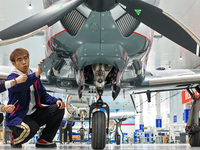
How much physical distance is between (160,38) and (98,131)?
37.6 ft

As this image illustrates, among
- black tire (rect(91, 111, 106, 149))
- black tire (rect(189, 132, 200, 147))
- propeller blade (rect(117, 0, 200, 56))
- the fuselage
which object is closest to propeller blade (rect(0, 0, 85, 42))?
the fuselage

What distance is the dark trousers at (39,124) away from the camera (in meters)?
3.56

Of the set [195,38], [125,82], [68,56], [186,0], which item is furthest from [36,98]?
[186,0]

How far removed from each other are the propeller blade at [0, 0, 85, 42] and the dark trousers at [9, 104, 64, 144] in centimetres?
128

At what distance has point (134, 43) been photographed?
360 centimetres

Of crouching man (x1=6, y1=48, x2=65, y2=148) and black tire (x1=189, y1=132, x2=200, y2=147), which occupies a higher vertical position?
crouching man (x1=6, y1=48, x2=65, y2=148)

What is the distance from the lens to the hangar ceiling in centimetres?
1116

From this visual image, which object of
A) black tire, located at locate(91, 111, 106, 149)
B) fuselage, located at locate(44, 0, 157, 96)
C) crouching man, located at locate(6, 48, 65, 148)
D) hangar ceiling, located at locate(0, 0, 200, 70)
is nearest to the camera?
fuselage, located at locate(44, 0, 157, 96)

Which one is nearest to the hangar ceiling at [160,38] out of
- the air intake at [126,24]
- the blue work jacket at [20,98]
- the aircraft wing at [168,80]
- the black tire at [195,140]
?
the aircraft wing at [168,80]

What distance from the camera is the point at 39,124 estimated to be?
396 cm

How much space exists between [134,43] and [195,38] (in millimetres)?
928

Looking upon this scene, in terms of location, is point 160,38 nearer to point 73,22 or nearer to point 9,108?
point 73,22

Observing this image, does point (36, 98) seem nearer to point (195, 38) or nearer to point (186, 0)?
point (195, 38)

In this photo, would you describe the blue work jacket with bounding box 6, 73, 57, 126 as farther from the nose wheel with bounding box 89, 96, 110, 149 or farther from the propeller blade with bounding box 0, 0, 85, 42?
the nose wheel with bounding box 89, 96, 110, 149
